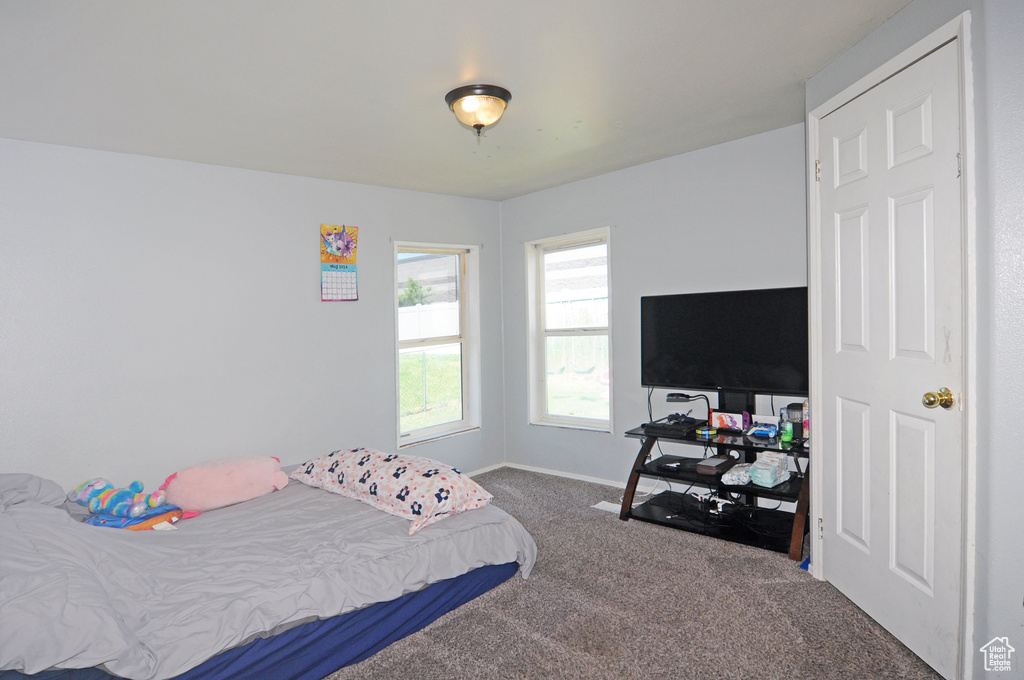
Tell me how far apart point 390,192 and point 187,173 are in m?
1.44

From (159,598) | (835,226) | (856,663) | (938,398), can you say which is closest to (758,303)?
(835,226)

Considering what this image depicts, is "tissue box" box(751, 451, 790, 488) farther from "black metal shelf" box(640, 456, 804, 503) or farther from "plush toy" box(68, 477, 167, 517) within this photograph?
"plush toy" box(68, 477, 167, 517)

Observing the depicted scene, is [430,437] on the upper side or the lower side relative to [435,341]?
lower

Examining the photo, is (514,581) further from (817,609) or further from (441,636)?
(817,609)

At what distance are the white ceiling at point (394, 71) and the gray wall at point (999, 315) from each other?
524 mm

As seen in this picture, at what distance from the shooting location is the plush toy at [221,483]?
2932 millimetres

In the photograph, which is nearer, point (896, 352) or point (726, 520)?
point (896, 352)

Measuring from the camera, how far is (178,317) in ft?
11.6

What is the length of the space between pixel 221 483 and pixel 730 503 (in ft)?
10.00

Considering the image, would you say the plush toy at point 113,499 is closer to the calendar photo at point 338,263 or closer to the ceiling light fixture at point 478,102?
the calendar photo at point 338,263

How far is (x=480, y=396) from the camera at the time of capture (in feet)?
16.7

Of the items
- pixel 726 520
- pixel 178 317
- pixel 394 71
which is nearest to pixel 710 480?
pixel 726 520

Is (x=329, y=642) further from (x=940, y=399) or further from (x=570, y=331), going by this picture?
(x=570, y=331)

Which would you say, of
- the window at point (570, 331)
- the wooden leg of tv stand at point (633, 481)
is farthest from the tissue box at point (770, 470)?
the window at point (570, 331)
